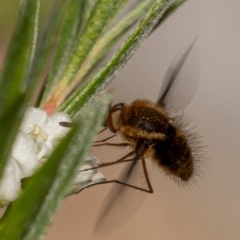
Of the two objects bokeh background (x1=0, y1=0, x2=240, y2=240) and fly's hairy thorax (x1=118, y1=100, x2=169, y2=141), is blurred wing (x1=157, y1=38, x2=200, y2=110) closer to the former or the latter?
fly's hairy thorax (x1=118, y1=100, x2=169, y2=141)

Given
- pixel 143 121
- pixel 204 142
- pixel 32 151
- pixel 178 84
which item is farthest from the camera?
pixel 204 142

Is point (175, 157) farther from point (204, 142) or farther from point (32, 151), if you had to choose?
point (204, 142)

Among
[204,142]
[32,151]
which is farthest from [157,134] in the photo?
[204,142]

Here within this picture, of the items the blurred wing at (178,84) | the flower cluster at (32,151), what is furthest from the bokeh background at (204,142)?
the flower cluster at (32,151)

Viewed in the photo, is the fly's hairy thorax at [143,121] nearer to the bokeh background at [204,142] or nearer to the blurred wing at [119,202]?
the blurred wing at [119,202]

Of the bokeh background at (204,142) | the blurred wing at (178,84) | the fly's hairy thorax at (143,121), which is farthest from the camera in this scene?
the bokeh background at (204,142)

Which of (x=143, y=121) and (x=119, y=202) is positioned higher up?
(x=143, y=121)
